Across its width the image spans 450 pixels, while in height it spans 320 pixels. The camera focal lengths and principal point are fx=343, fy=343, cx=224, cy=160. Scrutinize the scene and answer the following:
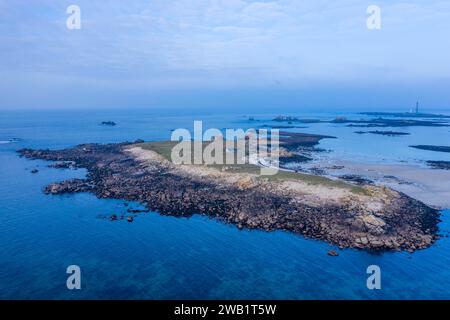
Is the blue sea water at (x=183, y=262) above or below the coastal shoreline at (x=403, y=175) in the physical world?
below

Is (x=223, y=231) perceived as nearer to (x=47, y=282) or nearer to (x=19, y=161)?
(x=47, y=282)

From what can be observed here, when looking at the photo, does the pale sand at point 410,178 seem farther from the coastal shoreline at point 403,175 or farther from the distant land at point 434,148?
the distant land at point 434,148

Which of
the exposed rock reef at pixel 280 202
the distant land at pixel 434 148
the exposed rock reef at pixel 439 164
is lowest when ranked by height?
the exposed rock reef at pixel 280 202

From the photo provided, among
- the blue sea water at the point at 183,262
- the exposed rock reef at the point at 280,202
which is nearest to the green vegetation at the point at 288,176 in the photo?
the exposed rock reef at the point at 280,202
